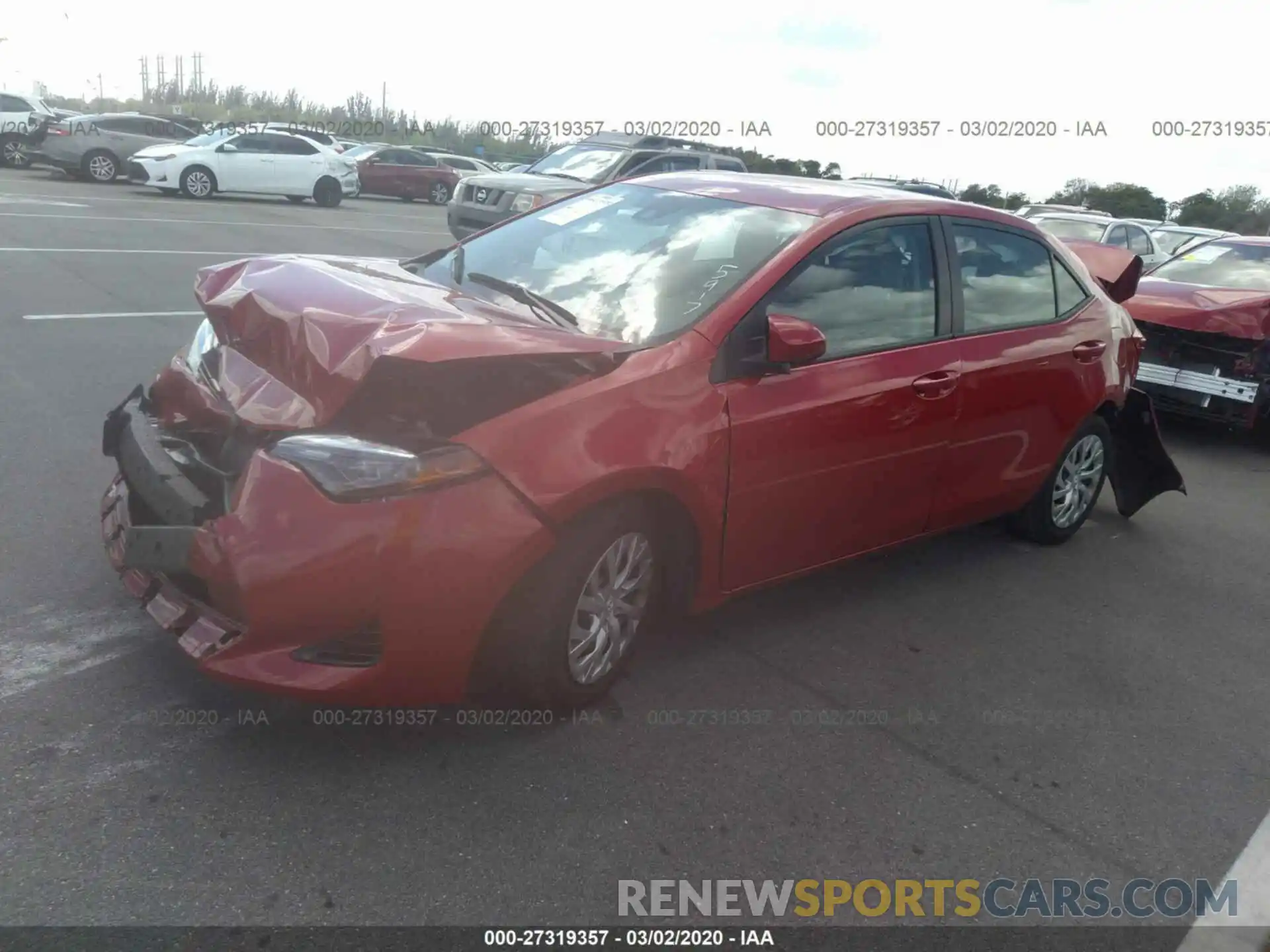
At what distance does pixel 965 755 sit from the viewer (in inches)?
147

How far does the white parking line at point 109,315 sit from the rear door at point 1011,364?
19.2ft

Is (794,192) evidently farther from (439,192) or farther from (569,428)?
(439,192)

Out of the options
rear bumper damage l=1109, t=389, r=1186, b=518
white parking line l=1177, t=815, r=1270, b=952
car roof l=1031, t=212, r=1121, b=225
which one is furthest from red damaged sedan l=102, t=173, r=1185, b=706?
car roof l=1031, t=212, r=1121, b=225

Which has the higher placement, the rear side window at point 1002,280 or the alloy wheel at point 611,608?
the rear side window at point 1002,280

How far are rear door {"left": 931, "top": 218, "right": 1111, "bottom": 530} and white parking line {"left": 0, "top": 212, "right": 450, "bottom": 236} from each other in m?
13.6

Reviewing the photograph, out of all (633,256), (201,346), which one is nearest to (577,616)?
(633,256)

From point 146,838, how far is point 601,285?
2.35 meters

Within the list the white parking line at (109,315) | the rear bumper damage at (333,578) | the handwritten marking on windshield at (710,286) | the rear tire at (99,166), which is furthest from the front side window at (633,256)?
the rear tire at (99,166)

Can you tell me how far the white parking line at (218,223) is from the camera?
1509 centimetres

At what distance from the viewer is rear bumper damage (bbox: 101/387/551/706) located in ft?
9.71

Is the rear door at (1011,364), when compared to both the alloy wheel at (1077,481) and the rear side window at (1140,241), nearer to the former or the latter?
the alloy wheel at (1077,481)

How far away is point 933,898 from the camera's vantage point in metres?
3.03

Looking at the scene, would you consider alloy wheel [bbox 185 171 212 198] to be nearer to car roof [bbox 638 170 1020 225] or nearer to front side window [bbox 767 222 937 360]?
car roof [bbox 638 170 1020 225]

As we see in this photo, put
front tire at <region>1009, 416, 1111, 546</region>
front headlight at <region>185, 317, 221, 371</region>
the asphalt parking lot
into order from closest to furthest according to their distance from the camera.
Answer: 1. the asphalt parking lot
2. front headlight at <region>185, 317, 221, 371</region>
3. front tire at <region>1009, 416, 1111, 546</region>
